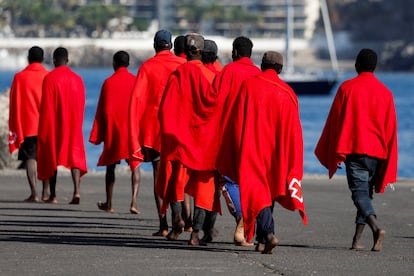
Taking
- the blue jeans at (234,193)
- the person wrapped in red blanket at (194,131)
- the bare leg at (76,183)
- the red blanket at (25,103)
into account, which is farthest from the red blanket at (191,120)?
the red blanket at (25,103)

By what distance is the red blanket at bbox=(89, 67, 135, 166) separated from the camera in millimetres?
15234

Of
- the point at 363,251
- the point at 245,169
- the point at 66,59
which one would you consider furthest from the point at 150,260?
the point at 66,59

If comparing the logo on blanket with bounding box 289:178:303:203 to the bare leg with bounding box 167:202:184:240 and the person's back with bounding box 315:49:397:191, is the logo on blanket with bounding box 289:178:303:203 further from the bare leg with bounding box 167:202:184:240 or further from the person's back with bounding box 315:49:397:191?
the bare leg with bounding box 167:202:184:240

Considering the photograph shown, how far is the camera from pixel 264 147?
11.0m

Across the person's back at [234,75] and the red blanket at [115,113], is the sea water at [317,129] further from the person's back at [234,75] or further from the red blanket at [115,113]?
the person's back at [234,75]

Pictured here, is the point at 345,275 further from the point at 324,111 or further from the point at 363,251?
the point at 324,111

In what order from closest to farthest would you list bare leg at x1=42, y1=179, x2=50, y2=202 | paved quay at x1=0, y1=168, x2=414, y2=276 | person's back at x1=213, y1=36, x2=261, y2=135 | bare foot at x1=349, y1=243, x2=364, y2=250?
1. paved quay at x1=0, y1=168, x2=414, y2=276
2. person's back at x1=213, y1=36, x2=261, y2=135
3. bare foot at x1=349, y1=243, x2=364, y2=250
4. bare leg at x1=42, y1=179, x2=50, y2=202

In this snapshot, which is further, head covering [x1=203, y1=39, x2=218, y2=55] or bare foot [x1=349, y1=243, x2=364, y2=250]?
head covering [x1=203, y1=39, x2=218, y2=55]

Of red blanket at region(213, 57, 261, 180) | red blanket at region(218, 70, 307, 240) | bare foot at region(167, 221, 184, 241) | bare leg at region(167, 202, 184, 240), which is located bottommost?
bare foot at region(167, 221, 184, 241)

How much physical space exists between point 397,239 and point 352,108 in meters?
1.62

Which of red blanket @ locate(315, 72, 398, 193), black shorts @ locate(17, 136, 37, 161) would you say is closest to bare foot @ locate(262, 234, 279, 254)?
red blanket @ locate(315, 72, 398, 193)

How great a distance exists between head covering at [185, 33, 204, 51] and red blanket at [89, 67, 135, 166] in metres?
3.29

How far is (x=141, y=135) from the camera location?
13055 mm

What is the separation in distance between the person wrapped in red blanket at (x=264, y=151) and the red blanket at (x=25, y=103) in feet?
18.4
